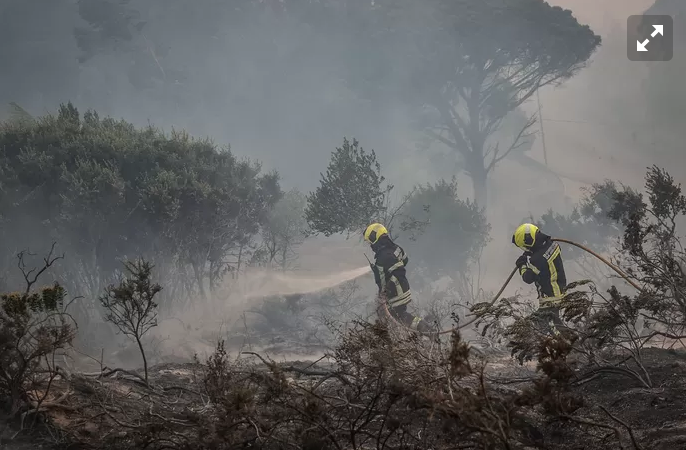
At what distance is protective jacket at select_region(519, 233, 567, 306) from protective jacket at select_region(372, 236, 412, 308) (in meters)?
2.01

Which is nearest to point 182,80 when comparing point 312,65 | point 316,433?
point 312,65

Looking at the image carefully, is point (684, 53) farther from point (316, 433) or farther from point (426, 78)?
point (316, 433)

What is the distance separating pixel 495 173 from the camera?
51.5 meters

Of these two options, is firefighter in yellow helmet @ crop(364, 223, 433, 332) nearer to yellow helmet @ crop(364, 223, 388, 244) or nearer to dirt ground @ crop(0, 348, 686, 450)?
yellow helmet @ crop(364, 223, 388, 244)

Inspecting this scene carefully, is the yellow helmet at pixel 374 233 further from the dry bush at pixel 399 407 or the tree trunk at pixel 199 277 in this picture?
the tree trunk at pixel 199 277

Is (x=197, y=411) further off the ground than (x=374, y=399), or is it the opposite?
(x=374, y=399)

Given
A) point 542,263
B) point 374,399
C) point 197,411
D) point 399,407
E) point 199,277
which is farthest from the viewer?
point 199,277

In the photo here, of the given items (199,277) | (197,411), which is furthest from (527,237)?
(199,277)

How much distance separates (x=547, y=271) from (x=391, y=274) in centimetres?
249

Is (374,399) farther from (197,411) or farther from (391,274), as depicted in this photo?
(391,274)

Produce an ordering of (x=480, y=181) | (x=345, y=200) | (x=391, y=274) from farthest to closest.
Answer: (x=480, y=181) < (x=345, y=200) < (x=391, y=274)

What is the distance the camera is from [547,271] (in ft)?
24.8

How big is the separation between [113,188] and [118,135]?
2684 millimetres

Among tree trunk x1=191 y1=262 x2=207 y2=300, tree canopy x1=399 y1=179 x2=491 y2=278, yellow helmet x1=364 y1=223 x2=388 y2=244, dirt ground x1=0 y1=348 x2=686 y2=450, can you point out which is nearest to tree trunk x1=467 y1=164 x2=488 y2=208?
tree canopy x1=399 y1=179 x2=491 y2=278
